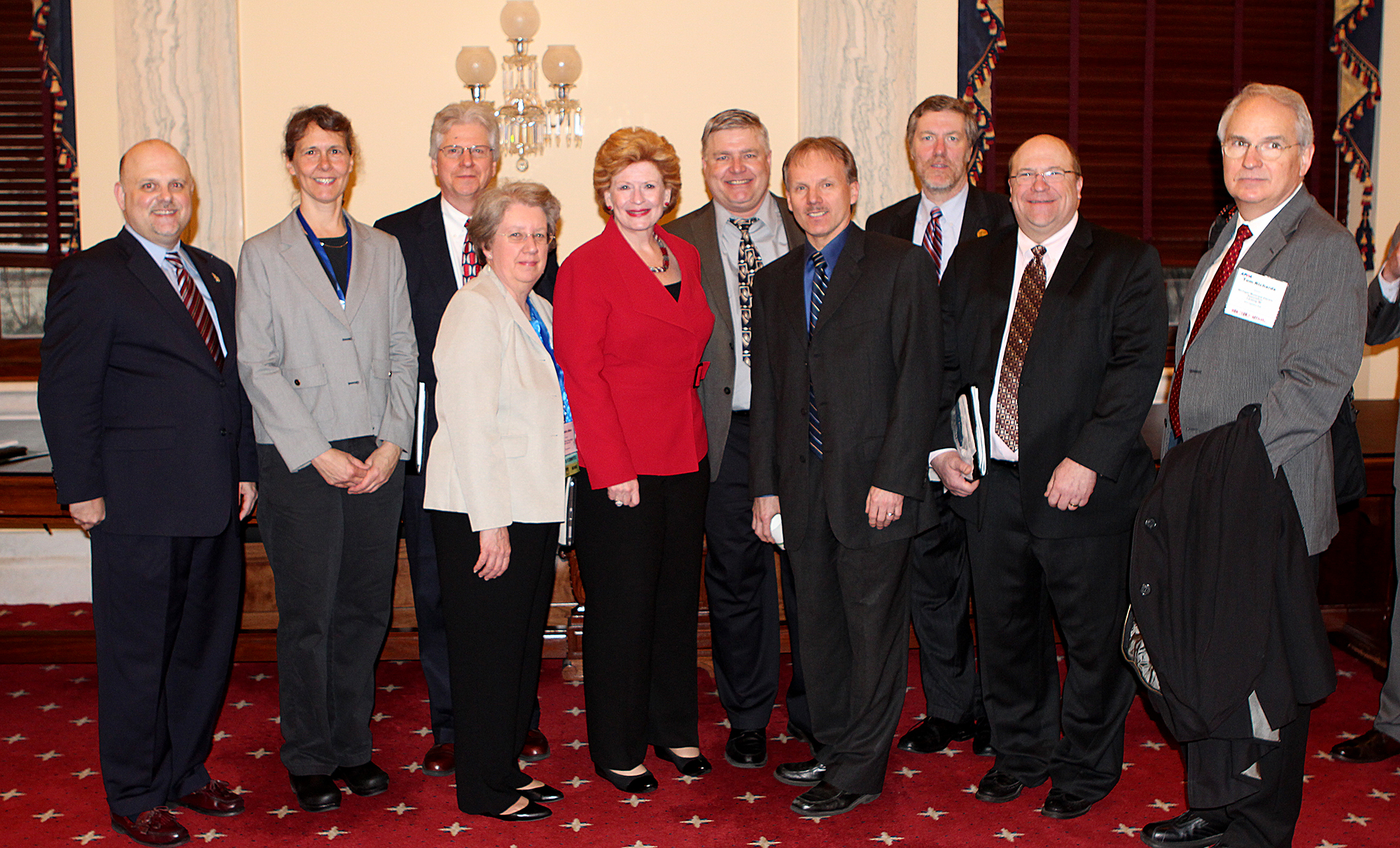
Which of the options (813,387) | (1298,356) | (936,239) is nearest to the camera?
(1298,356)

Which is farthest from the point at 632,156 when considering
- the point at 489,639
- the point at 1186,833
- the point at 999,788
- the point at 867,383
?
the point at 1186,833

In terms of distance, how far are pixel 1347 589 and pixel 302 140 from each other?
Result: 14.3 ft

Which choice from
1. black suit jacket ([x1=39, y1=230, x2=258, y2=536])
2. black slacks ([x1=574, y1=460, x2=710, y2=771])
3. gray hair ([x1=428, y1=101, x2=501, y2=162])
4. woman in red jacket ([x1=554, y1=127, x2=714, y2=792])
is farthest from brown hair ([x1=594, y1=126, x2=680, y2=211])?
black suit jacket ([x1=39, y1=230, x2=258, y2=536])

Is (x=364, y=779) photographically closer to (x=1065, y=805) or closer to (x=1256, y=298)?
(x=1065, y=805)

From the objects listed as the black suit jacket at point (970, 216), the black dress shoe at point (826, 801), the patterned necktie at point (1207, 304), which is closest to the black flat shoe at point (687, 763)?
the black dress shoe at point (826, 801)

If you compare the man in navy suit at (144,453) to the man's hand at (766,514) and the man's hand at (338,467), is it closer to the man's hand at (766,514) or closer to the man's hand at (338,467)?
the man's hand at (338,467)

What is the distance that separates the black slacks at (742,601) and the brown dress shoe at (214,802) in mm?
1504

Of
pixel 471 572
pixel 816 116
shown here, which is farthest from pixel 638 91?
pixel 471 572

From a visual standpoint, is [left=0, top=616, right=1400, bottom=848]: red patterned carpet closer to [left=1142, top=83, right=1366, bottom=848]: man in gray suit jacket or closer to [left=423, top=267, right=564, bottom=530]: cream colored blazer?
[left=1142, top=83, right=1366, bottom=848]: man in gray suit jacket

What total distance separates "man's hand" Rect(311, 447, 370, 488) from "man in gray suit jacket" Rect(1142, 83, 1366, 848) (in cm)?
226

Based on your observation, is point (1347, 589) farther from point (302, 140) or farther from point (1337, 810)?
point (302, 140)

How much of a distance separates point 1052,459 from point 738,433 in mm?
967

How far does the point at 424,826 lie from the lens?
9.75 feet

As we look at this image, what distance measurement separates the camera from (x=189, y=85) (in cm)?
514
